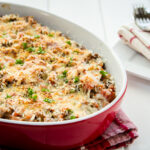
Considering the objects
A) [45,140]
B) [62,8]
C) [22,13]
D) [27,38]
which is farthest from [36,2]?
[45,140]

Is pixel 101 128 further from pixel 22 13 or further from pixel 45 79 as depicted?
pixel 22 13

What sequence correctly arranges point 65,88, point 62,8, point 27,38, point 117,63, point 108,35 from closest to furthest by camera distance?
1. point 65,88
2. point 117,63
3. point 27,38
4. point 108,35
5. point 62,8

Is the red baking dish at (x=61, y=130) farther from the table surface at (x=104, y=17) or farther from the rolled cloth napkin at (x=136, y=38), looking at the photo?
the rolled cloth napkin at (x=136, y=38)

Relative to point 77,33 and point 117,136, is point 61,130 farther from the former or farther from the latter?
point 77,33

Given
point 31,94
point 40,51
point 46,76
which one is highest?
point 40,51

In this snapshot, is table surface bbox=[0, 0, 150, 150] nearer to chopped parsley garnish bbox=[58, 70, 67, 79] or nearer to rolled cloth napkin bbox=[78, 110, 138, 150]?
rolled cloth napkin bbox=[78, 110, 138, 150]

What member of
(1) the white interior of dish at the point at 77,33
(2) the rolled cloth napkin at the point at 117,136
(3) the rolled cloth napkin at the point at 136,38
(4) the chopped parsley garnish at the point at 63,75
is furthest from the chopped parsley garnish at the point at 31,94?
(3) the rolled cloth napkin at the point at 136,38

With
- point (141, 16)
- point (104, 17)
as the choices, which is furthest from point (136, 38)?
point (104, 17)
